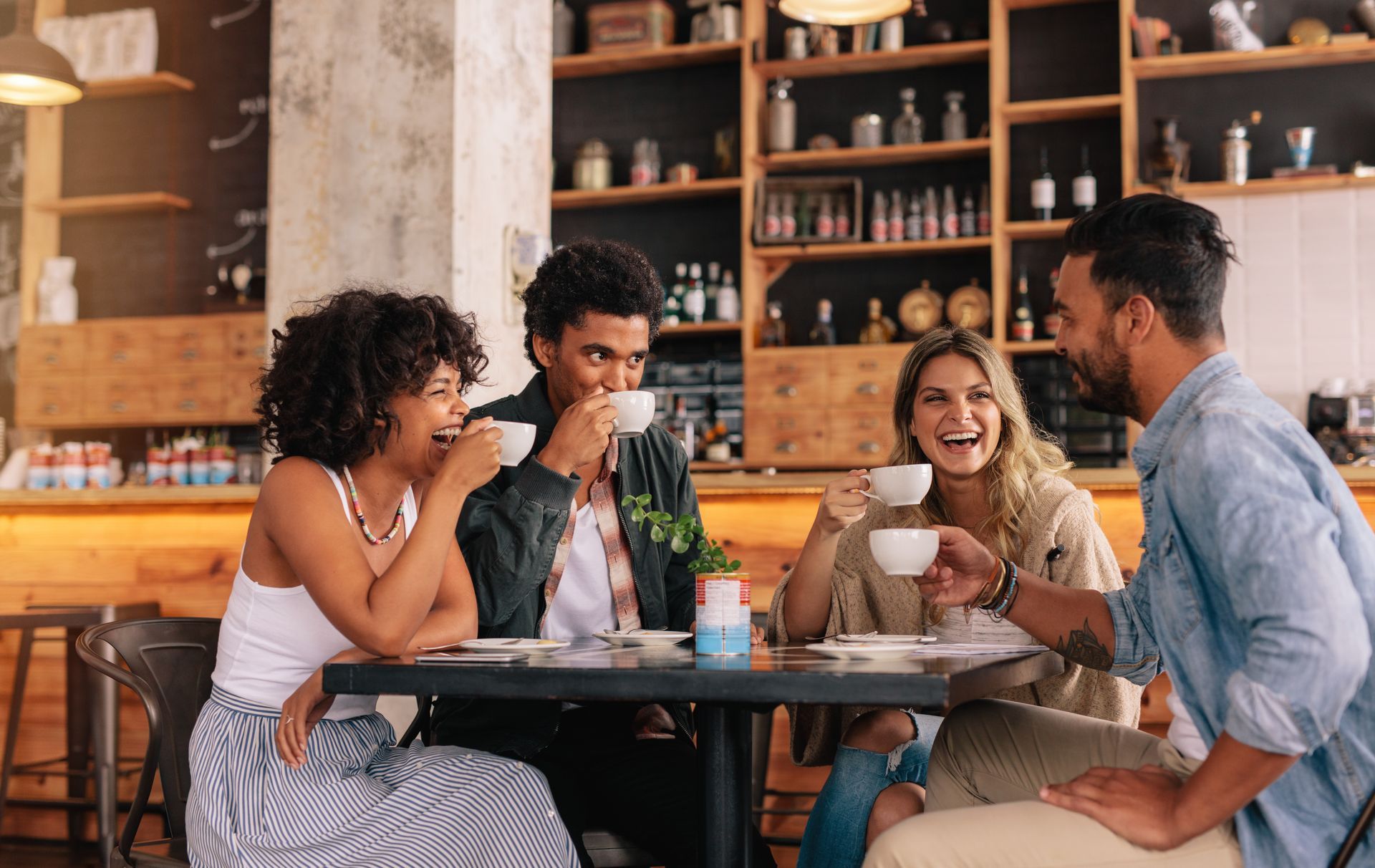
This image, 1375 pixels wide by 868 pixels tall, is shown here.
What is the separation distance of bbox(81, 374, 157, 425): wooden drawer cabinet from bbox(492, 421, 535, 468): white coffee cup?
5220mm

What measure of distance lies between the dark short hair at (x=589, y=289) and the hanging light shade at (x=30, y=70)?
11.5ft

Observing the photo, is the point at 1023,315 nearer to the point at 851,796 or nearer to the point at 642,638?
the point at 851,796

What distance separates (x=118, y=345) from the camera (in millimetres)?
6609

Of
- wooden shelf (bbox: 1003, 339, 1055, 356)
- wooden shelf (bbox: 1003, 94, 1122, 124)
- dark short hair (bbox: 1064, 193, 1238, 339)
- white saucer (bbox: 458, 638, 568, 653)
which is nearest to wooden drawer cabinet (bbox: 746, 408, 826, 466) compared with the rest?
wooden shelf (bbox: 1003, 339, 1055, 356)

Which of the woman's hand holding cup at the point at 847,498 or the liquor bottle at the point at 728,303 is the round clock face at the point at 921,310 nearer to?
the liquor bottle at the point at 728,303

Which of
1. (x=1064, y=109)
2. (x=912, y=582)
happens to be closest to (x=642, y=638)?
(x=912, y=582)

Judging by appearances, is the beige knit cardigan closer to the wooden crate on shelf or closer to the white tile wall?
the wooden crate on shelf

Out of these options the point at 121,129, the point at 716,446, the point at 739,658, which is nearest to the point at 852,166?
the point at 716,446

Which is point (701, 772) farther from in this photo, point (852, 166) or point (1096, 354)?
point (852, 166)

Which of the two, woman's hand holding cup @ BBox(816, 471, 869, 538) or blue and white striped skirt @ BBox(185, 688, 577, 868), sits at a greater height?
woman's hand holding cup @ BBox(816, 471, 869, 538)

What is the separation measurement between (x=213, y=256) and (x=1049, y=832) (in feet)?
21.2

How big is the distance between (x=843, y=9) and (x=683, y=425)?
7.88ft

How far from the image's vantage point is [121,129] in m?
7.18

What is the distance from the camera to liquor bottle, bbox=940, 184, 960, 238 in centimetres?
590
